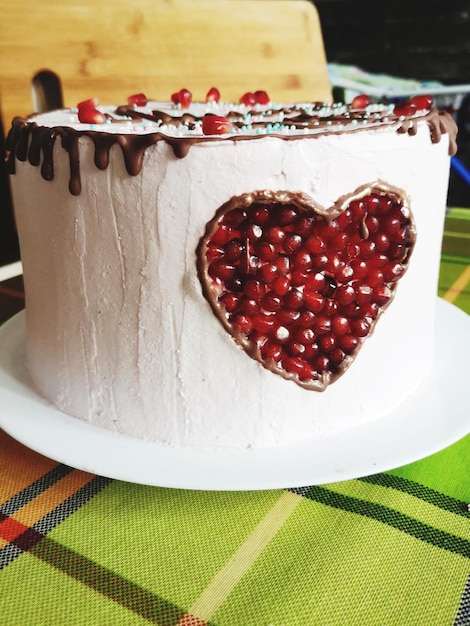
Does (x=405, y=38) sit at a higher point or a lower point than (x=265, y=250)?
higher

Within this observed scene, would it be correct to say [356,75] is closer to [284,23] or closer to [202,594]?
[284,23]

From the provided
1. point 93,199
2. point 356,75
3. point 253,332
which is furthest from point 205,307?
point 356,75

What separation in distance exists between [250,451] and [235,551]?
6.2 inches

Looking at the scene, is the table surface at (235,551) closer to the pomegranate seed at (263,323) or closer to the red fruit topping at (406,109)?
the pomegranate seed at (263,323)

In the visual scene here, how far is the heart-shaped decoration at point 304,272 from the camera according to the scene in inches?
27.0

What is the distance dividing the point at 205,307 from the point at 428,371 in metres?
0.39

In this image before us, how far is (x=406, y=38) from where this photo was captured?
396cm

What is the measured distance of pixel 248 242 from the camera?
0.68 m

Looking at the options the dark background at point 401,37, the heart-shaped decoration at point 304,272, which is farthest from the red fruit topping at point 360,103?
the dark background at point 401,37

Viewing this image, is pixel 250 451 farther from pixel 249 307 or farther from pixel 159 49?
pixel 159 49

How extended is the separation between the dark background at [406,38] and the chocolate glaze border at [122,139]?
10.3 feet

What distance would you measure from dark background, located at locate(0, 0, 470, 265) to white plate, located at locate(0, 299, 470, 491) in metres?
3.24

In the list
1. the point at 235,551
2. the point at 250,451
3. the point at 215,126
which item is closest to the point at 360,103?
the point at 215,126

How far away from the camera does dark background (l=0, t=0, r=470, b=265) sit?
3830mm
